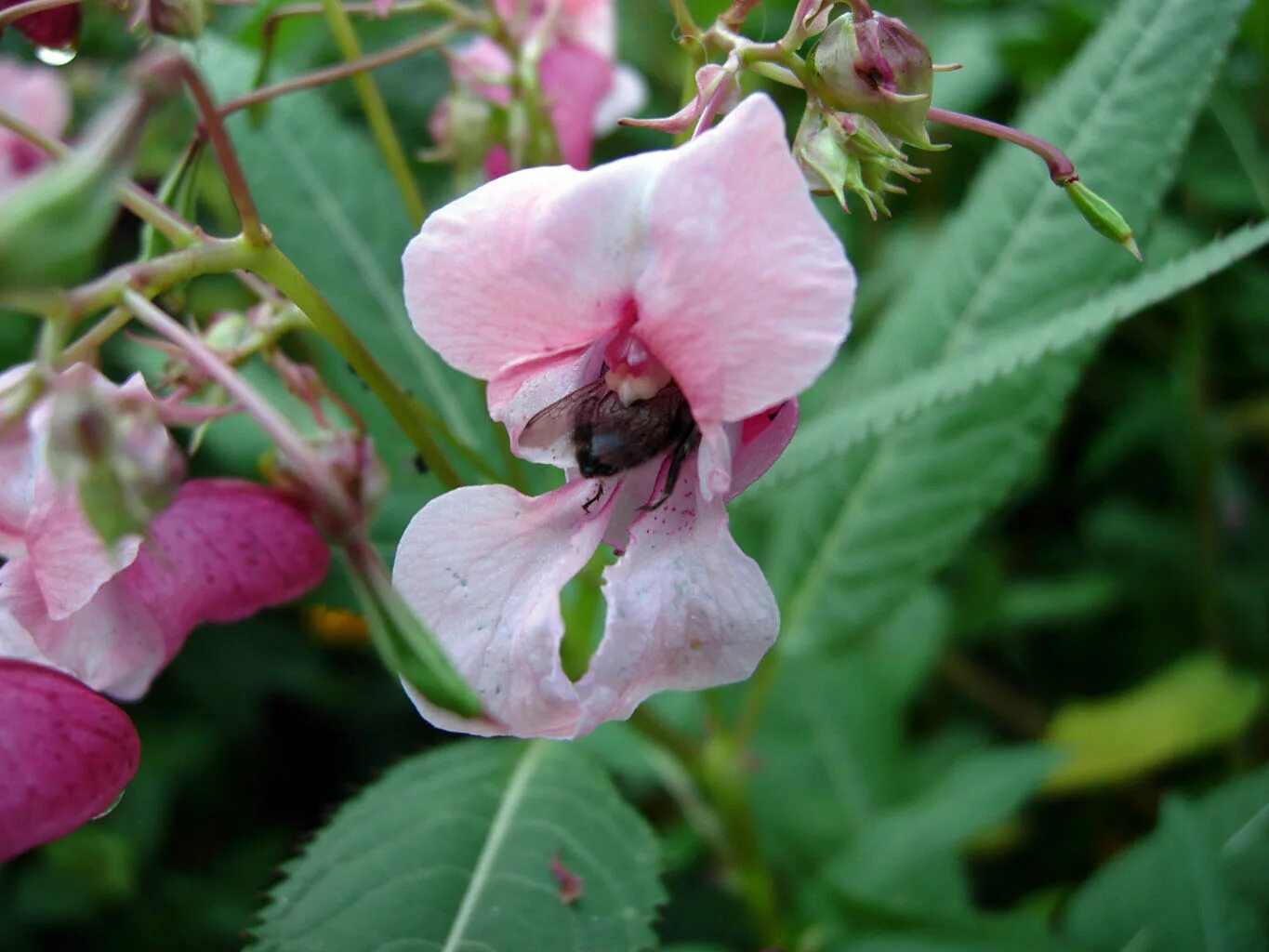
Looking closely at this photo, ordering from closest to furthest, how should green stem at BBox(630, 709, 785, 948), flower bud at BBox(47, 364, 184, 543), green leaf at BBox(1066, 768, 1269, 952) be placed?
flower bud at BBox(47, 364, 184, 543) < green leaf at BBox(1066, 768, 1269, 952) < green stem at BBox(630, 709, 785, 948)

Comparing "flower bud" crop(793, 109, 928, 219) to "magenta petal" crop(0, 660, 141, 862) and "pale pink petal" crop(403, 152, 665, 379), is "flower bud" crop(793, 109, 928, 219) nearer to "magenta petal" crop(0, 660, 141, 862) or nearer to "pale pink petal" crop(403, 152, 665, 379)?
"pale pink petal" crop(403, 152, 665, 379)

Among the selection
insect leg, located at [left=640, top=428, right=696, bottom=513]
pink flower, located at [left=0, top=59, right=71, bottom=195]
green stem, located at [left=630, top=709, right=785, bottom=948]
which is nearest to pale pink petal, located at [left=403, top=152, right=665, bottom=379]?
insect leg, located at [left=640, top=428, right=696, bottom=513]

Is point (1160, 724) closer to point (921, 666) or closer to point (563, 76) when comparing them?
point (921, 666)

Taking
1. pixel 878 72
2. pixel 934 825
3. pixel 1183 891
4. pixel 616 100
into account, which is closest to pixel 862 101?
pixel 878 72

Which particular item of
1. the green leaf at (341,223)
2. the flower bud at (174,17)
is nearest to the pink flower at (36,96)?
the green leaf at (341,223)

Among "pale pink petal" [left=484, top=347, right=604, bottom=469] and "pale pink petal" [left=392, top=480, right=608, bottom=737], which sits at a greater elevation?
"pale pink petal" [left=484, top=347, right=604, bottom=469]

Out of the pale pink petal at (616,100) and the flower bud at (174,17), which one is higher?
the flower bud at (174,17)

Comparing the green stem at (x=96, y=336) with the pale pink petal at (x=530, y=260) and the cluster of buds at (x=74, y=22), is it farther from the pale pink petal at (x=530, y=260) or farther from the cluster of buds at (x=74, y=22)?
the cluster of buds at (x=74, y=22)
